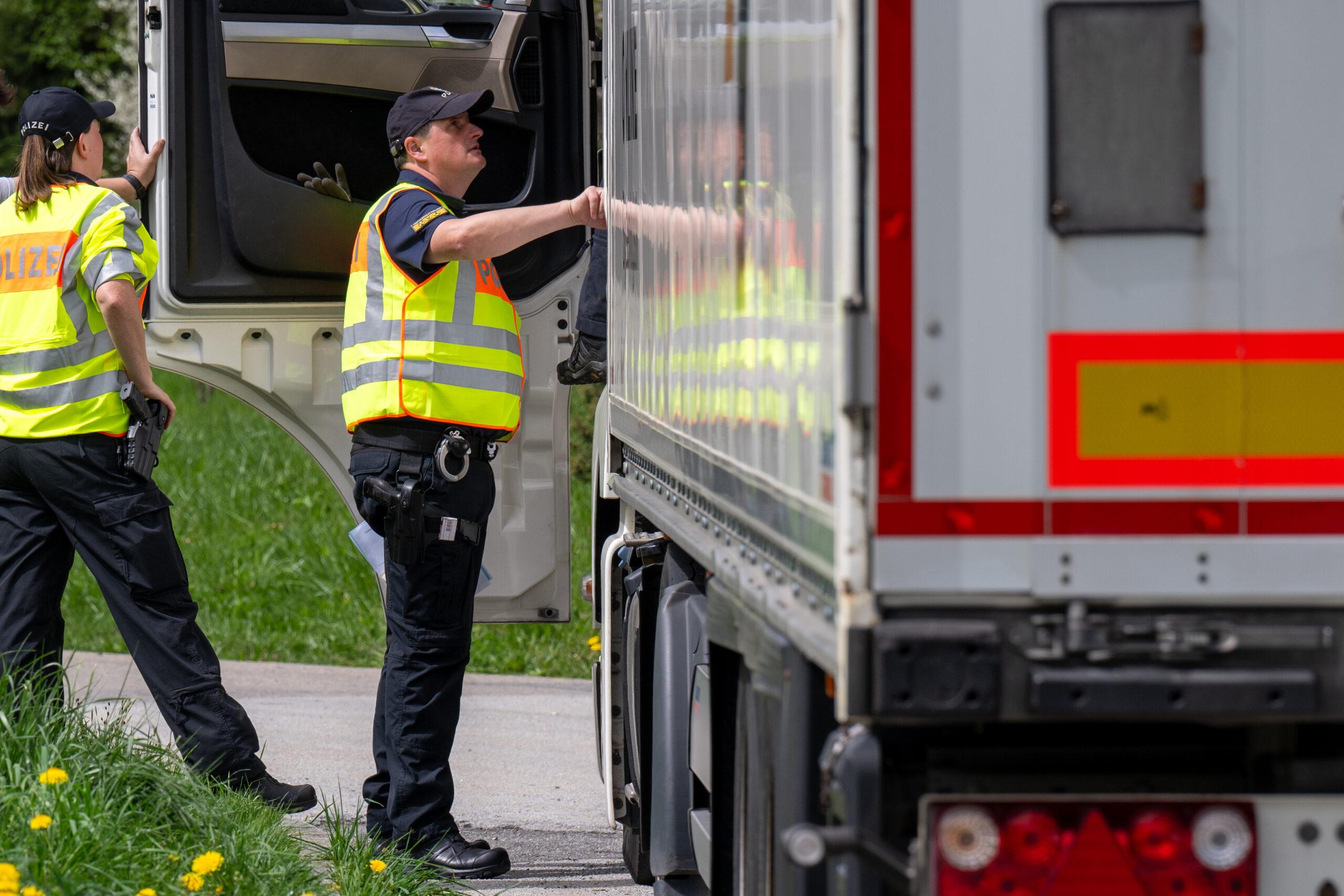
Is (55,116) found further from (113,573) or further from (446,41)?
(113,573)

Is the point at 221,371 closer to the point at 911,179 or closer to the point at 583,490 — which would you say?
the point at 911,179

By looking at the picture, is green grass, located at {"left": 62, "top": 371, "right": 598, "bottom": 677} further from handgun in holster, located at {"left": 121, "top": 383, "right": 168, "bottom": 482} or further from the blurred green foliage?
the blurred green foliage

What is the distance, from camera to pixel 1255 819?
6.68ft

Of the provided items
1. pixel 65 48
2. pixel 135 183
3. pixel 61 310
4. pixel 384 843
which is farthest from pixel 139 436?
pixel 65 48

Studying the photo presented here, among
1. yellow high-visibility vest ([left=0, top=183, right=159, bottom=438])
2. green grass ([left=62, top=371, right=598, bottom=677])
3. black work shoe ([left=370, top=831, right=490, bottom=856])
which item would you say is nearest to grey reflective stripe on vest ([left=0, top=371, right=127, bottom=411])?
yellow high-visibility vest ([left=0, top=183, right=159, bottom=438])

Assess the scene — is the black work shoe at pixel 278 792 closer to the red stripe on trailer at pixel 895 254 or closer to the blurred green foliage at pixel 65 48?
the red stripe on trailer at pixel 895 254

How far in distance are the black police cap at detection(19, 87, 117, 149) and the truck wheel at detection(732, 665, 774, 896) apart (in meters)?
2.79

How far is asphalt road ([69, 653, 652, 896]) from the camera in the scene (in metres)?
4.78

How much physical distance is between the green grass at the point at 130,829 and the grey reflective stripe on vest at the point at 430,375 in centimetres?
109

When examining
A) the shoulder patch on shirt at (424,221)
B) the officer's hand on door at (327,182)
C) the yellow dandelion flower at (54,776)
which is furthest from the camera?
the officer's hand on door at (327,182)

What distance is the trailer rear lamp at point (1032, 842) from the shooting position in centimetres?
204

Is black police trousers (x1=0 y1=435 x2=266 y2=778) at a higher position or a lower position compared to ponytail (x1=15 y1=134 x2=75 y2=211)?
lower

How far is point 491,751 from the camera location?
6168 millimetres

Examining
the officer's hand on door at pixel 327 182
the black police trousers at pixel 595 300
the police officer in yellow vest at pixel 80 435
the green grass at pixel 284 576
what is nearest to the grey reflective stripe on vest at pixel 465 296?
the black police trousers at pixel 595 300
